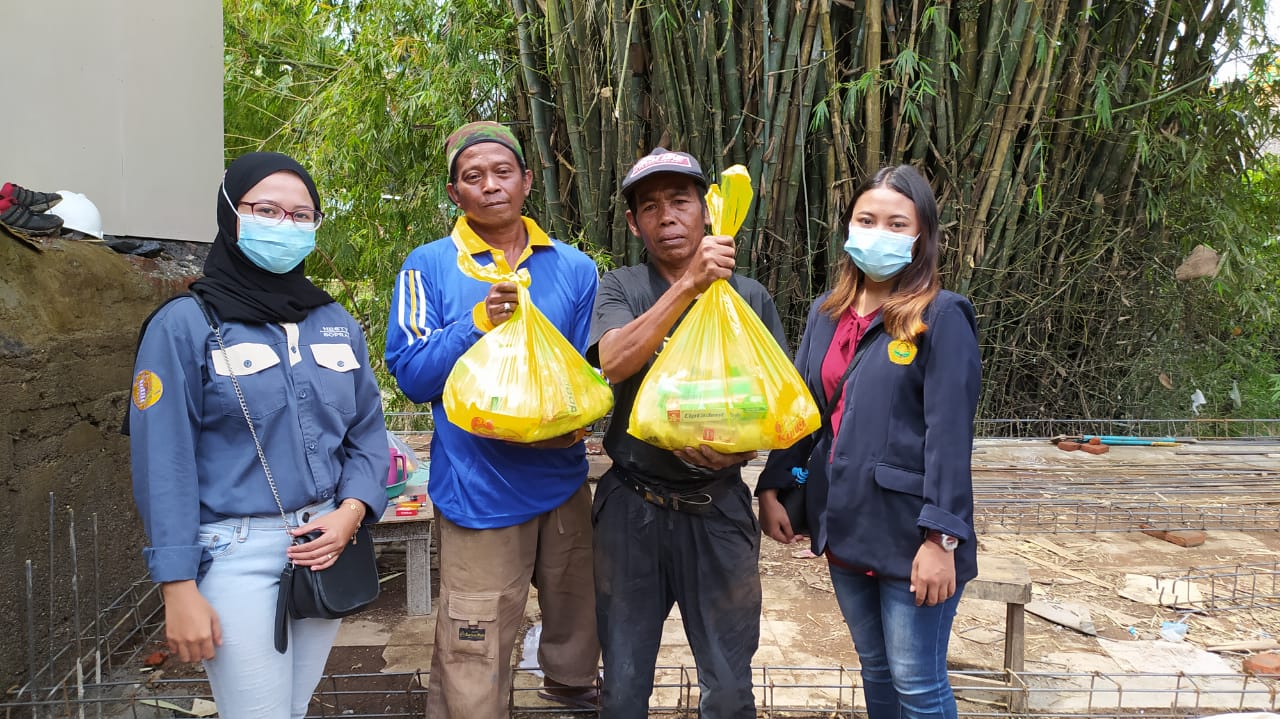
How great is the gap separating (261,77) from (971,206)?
5145mm

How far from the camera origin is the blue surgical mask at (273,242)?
1.54 meters

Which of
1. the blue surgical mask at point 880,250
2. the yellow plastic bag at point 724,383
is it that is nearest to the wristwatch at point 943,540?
the yellow plastic bag at point 724,383

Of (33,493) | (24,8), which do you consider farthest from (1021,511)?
(24,8)

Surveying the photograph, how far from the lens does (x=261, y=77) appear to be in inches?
233

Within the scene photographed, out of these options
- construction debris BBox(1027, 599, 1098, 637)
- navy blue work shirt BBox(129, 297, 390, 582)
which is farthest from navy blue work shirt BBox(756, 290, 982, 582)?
construction debris BBox(1027, 599, 1098, 637)

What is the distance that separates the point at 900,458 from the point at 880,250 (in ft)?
1.47

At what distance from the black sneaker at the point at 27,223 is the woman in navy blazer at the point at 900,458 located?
236cm

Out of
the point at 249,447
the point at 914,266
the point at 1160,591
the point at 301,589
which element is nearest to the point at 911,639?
the point at 914,266

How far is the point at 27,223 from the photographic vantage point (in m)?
2.35

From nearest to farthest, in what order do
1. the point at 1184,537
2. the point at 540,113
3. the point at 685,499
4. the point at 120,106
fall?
the point at 685,499
the point at 120,106
the point at 1184,537
the point at 540,113

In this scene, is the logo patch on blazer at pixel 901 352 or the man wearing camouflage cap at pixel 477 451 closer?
the logo patch on blazer at pixel 901 352

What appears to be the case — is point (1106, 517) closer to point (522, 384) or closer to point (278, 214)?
point (522, 384)

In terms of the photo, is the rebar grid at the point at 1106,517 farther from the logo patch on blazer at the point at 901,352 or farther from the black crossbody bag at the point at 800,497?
the logo patch on blazer at the point at 901,352

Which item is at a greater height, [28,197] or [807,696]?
[28,197]
